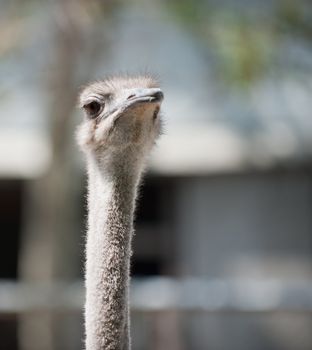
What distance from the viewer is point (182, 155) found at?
37.9 ft

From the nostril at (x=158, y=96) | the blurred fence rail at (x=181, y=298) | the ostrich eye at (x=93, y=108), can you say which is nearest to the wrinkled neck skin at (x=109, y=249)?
the ostrich eye at (x=93, y=108)

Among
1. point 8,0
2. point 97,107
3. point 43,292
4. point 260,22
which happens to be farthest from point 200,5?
point 97,107

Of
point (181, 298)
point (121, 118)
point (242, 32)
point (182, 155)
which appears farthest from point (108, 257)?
point (182, 155)

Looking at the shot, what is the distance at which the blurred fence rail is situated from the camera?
296 inches

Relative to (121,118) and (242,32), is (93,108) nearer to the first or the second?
(121,118)

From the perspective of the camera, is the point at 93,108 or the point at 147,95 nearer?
the point at 147,95

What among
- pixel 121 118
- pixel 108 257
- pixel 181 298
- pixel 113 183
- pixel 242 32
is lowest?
pixel 108 257

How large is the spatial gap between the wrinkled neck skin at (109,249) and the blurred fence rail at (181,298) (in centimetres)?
431

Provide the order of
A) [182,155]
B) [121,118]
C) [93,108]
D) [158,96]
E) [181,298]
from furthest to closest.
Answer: [182,155]
[181,298]
[93,108]
[121,118]
[158,96]

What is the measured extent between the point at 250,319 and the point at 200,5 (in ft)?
10.6

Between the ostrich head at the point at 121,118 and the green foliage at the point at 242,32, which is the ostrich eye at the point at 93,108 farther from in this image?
the green foliage at the point at 242,32

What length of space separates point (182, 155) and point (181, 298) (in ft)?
12.9

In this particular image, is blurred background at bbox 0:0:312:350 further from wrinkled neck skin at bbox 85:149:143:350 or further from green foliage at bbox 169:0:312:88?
wrinkled neck skin at bbox 85:149:143:350

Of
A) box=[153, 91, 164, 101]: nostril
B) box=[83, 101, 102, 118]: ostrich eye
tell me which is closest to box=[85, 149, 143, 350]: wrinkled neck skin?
box=[83, 101, 102, 118]: ostrich eye
